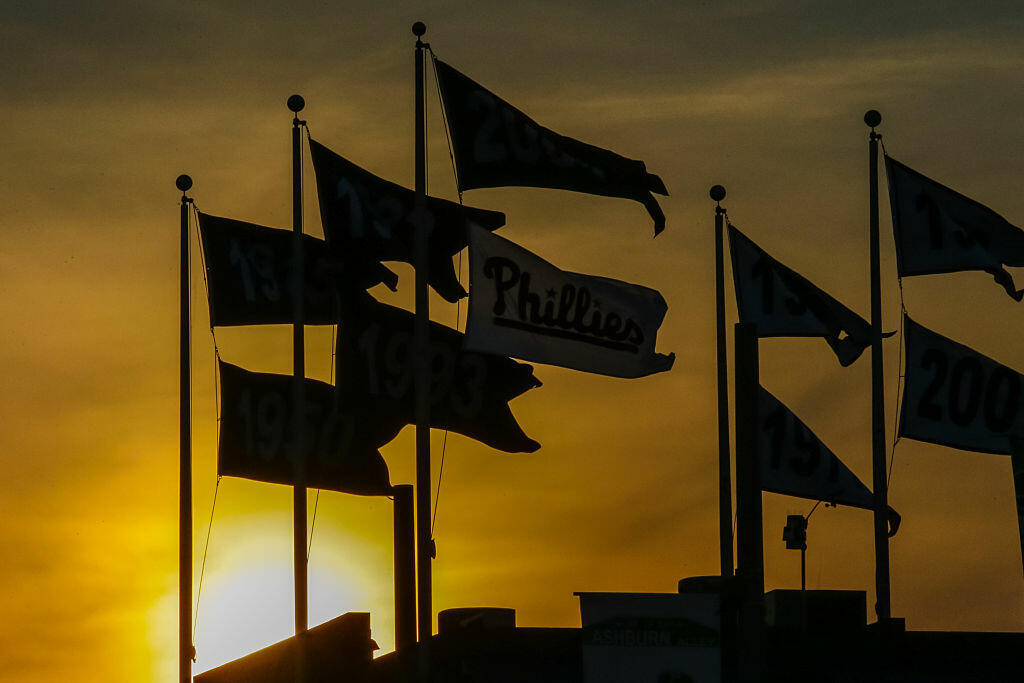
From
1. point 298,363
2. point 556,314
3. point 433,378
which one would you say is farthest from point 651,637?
point 298,363

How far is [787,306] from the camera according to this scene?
133 ft

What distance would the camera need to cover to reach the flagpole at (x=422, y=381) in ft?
98.5

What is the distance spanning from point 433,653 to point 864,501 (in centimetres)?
1141

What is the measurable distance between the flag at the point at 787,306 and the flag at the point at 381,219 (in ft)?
25.6

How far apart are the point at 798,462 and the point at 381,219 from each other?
417 inches

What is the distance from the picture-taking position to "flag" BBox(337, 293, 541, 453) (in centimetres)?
3316

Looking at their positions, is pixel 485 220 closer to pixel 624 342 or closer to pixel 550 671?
pixel 624 342

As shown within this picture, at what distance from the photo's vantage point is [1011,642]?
33.8 meters

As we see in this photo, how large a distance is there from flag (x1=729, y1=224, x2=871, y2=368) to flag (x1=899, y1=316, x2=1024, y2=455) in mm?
1526

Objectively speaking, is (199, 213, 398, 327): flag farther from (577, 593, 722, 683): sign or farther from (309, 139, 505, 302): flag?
(577, 593, 722, 683): sign

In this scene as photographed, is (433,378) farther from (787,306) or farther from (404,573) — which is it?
(787,306)

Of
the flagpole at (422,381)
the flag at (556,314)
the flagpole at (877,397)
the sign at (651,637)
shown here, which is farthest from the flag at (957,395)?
the sign at (651,637)

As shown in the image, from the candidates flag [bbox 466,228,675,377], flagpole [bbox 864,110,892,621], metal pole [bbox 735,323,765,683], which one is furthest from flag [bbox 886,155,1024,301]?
flag [bbox 466,228,675,377]

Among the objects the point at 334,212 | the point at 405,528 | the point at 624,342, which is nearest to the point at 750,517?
the point at 624,342
